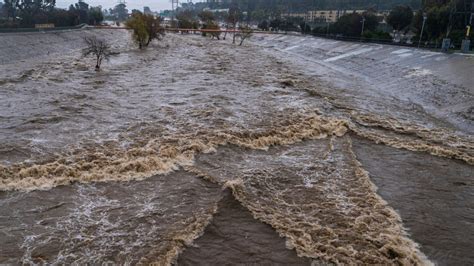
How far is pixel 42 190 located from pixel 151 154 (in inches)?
160

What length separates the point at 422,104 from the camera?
91.6ft

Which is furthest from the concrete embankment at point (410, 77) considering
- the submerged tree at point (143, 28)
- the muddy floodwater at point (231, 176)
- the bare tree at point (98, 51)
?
the submerged tree at point (143, 28)

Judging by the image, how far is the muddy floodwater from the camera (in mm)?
9625

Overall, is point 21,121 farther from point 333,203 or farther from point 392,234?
point 392,234

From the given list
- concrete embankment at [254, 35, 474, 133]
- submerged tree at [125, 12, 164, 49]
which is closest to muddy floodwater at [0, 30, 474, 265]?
concrete embankment at [254, 35, 474, 133]

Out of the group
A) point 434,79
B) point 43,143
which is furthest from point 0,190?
point 434,79

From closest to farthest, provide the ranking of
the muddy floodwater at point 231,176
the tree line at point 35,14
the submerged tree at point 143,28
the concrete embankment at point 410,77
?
1. the muddy floodwater at point 231,176
2. the concrete embankment at point 410,77
3. the submerged tree at point 143,28
4. the tree line at point 35,14

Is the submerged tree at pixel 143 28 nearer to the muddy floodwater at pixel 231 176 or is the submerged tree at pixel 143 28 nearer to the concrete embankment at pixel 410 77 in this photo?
the concrete embankment at pixel 410 77

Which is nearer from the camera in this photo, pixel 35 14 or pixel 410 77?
pixel 410 77

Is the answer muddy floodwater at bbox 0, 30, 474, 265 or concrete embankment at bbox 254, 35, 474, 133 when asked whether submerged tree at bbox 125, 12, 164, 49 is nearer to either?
concrete embankment at bbox 254, 35, 474, 133

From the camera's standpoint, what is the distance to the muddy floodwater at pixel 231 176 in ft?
31.6

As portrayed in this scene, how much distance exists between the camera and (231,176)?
13.4 metres

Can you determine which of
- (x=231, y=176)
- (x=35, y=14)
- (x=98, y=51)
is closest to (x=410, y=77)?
(x=231, y=176)

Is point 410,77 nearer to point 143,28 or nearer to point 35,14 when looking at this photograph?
point 143,28
